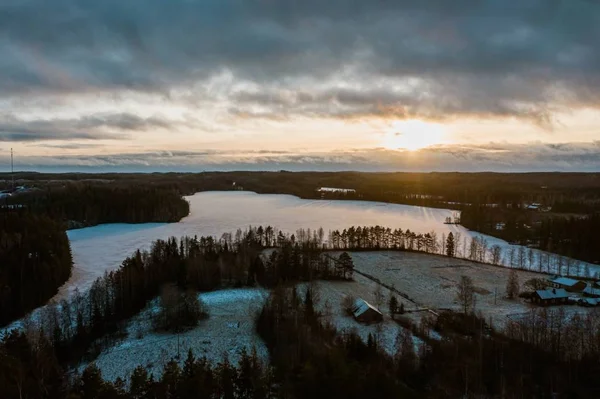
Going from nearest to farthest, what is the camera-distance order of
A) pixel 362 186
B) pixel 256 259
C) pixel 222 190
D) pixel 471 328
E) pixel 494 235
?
1. pixel 471 328
2. pixel 256 259
3. pixel 494 235
4. pixel 362 186
5. pixel 222 190

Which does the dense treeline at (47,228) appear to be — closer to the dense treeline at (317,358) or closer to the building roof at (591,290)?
the dense treeline at (317,358)

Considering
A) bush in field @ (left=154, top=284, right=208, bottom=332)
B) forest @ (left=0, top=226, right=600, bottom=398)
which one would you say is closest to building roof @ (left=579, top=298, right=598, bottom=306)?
forest @ (left=0, top=226, right=600, bottom=398)

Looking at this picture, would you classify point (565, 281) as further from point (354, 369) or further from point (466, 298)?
point (354, 369)

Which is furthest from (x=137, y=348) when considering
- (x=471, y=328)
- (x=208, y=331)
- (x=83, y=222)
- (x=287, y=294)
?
(x=83, y=222)

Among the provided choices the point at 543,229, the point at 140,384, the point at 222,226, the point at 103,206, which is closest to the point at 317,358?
the point at 140,384

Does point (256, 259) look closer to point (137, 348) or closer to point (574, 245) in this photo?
point (137, 348)

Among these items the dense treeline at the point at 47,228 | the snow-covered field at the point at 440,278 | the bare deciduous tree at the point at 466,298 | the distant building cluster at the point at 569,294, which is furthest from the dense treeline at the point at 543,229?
the dense treeline at the point at 47,228

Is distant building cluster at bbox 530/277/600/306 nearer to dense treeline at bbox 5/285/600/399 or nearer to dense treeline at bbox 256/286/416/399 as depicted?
dense treeline at bbox 5/285/600/399
